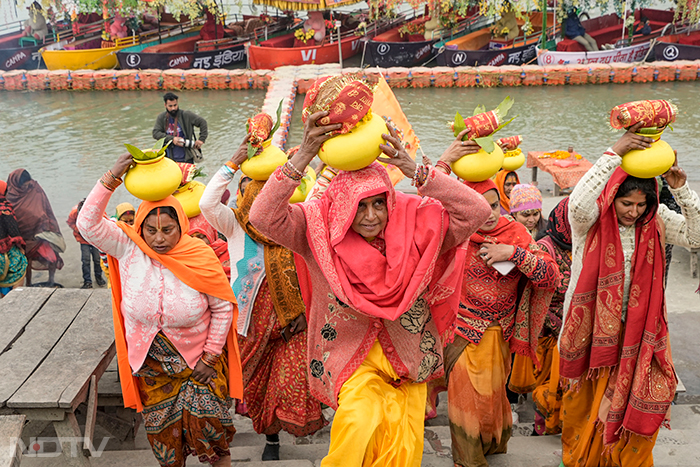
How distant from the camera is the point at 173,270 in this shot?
3.08 m

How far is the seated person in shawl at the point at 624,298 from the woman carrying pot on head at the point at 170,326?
5.95 feet

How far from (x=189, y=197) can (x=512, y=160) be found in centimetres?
289

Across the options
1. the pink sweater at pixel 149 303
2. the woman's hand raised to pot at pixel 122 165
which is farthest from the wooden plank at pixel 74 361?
the woman's hand raised to pot at pixel 122 165

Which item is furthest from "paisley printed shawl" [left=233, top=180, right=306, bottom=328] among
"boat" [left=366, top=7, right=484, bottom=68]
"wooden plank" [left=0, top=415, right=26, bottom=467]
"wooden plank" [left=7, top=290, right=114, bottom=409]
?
"boat" [left=366, top=7, right=484, bottom=68]

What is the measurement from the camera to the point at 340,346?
2.66 m

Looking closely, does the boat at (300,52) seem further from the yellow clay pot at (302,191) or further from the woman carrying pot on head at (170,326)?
the woman carrying pot on head at (170,326)

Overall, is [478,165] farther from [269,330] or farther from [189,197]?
[189,197]

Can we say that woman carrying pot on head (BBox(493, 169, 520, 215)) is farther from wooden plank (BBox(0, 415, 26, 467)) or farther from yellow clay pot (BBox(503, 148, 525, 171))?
wooden plank (BBox(0, 415, 26, 467))

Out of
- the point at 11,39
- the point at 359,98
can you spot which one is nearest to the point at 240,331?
the point at 359,98

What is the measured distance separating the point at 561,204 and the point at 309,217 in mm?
1691

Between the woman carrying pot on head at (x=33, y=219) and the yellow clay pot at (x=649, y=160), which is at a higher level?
the yellow clay pot at (x=649, y=160)

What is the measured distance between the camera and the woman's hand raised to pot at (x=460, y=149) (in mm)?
3092

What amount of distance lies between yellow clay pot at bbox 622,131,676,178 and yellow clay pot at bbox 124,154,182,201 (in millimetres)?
2127

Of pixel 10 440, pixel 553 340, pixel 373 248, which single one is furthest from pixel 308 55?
pixel 373 248
